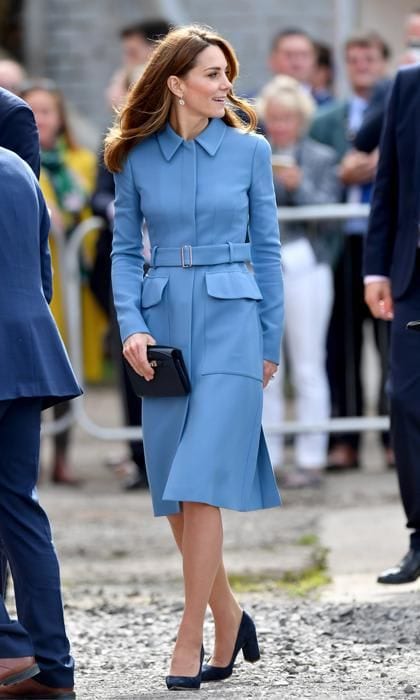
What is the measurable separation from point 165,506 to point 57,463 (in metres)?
5.07

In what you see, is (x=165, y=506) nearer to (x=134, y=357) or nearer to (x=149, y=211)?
(x=134, y=357)

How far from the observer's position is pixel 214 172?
5.39 m

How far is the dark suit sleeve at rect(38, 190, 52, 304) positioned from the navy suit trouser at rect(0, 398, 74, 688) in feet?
1.36

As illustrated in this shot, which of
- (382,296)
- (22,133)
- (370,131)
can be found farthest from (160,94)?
(370,131)

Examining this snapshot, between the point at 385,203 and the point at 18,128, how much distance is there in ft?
5.26

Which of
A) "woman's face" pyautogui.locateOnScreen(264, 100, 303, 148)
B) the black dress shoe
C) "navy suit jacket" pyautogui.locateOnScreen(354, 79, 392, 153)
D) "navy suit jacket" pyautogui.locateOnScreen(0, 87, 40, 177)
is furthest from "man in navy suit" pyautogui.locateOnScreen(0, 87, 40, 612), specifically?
"woman's face" pyautogui.locateOnScreen(264, 100, 303, 148)

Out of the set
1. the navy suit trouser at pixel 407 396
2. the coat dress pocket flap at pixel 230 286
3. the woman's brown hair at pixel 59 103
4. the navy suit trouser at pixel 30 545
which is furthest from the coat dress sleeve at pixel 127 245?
the woman's brown hair at pixel 59 103

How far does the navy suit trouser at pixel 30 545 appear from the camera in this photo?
16.7 ft

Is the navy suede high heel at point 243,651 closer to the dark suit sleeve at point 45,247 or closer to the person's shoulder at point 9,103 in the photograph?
the dark suit sleeve at point 45,247

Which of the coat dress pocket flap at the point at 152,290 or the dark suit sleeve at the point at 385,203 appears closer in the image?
the coat dress pocket flap at the point at 152,290

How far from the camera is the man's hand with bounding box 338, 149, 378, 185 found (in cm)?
980

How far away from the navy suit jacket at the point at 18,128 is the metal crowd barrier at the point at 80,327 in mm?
4332

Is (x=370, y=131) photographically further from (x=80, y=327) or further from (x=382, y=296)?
(x=80, y=327)

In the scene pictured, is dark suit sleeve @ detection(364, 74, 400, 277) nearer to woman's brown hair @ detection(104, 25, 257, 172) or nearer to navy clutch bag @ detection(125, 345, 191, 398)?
woman's brown hair @ detection(104, 25, 257, 172)
